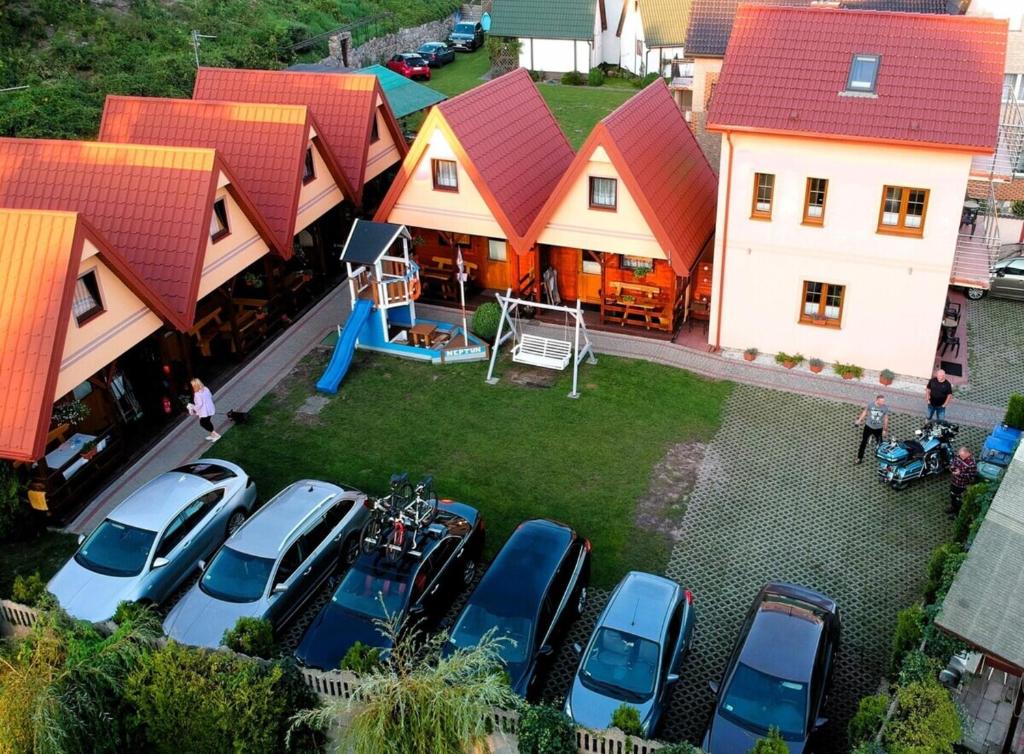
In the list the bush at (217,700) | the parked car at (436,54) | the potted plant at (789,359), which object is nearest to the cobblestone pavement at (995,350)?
the potted plant at (789,359)

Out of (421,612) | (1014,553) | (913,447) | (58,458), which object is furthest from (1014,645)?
(58,458)

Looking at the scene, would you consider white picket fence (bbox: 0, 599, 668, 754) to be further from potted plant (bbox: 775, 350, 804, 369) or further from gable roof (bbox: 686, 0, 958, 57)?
gable roof (bbox: 686, 0, 958, 57)

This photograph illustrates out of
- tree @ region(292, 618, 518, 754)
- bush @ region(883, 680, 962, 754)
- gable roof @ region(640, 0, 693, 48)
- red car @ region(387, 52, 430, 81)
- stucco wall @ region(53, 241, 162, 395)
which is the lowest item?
bush @ region(883, 680, 962, 754)

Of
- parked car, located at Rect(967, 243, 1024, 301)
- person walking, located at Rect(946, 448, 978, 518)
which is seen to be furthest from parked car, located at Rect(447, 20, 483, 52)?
person walking, located at Rect(946, 448, 978, 518)

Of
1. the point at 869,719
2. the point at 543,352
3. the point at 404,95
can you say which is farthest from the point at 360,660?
the point at 404,95

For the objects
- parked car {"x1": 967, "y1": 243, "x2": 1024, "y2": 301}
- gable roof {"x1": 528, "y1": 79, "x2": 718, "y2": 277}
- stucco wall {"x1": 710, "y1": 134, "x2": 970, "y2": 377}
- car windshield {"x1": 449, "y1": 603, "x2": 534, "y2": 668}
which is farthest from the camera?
parked car {"x1": 967, "y1": 243, "x2": 1024, "y2": 301}

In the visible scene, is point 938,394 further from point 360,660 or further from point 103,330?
point 103,330

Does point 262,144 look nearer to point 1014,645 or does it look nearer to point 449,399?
point 449,399
